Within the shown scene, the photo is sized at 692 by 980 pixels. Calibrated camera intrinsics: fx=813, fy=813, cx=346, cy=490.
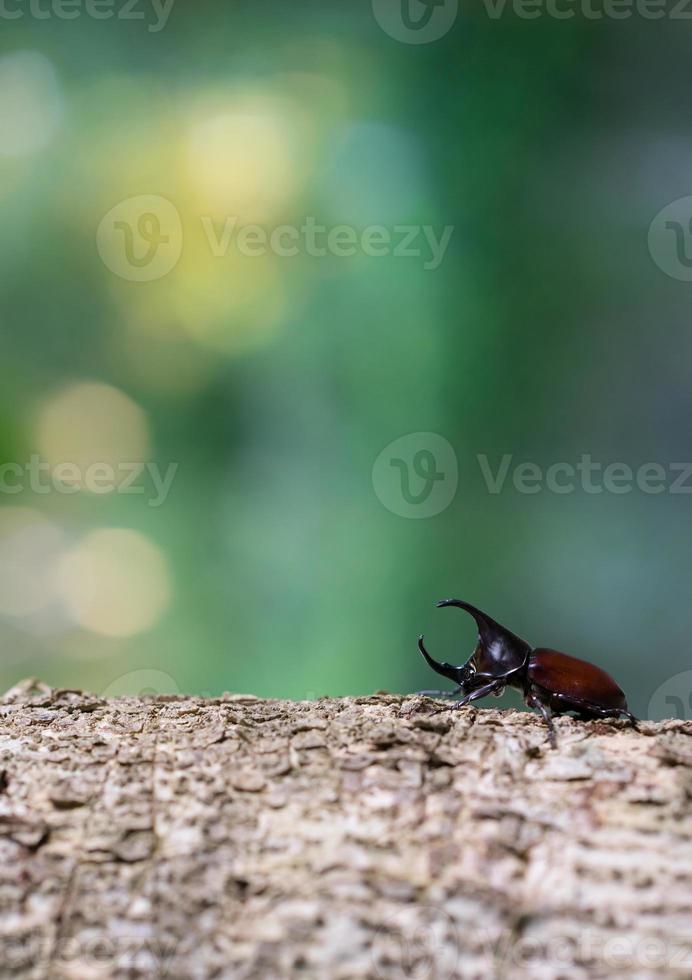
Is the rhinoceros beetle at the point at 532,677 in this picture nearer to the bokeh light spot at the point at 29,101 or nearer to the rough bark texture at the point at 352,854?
the rough bark texture at the point at 352,854

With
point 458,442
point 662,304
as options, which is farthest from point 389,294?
point 662,304

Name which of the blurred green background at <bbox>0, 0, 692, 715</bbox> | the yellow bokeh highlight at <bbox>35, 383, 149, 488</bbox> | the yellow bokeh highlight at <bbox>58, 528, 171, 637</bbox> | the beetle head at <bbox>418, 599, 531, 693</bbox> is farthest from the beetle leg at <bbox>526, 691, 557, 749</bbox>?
the yellow bokeh highlight at <bbox>35, 383, 149, 488</bbox>

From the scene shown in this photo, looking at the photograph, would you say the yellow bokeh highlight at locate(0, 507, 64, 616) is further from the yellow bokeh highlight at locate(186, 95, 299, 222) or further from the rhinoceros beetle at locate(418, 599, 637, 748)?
the rhinoceros beetle at locate(418, 599, 637, 748)

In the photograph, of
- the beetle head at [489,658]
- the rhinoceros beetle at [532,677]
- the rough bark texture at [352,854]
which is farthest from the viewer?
the beetle head at [489,658]

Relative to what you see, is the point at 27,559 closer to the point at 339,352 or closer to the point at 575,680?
the point at 339,352

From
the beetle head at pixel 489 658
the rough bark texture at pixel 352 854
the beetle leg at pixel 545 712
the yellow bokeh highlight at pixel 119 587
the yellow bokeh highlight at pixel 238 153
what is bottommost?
the rough bark texture at pixel 352 854

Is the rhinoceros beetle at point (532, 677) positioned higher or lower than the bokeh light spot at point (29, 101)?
lower

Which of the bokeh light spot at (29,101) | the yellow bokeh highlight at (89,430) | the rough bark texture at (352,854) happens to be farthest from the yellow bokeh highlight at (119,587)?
the rough bark texture at (352,854)
